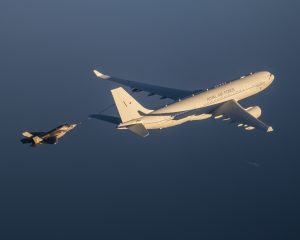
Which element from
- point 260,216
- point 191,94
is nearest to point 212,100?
point 191,94

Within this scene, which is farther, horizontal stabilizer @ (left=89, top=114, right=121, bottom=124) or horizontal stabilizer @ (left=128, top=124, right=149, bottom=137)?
horizontal stabilizer @ (left=89, top=114, right=121, bottom=124)

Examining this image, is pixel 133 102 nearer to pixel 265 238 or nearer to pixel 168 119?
pixel 168 119

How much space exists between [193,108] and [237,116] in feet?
29.4

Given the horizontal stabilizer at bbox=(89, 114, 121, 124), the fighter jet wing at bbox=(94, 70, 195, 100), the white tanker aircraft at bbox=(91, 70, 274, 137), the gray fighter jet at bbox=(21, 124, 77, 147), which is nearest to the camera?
the gray fighter jet at bbox=(21, 124, 77, 147)

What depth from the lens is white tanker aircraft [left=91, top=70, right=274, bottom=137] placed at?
82.4 metres

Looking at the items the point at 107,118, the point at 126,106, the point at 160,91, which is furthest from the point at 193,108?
the point at 107,118

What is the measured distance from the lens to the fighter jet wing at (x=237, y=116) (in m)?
81.8

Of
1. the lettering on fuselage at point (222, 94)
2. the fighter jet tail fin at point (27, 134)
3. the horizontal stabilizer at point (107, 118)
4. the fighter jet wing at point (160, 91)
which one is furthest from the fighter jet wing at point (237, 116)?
the fighter jet tail fin at point (27, 134)

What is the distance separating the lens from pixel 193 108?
89.9 metres

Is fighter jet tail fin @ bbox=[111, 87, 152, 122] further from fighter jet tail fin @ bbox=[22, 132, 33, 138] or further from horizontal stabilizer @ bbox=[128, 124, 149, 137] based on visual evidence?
fighter jet tail fin @ bbox=[22, 132, 33, 138]

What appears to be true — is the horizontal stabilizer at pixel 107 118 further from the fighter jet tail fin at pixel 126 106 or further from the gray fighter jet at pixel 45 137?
the gray fighter jet at pixel 45 137

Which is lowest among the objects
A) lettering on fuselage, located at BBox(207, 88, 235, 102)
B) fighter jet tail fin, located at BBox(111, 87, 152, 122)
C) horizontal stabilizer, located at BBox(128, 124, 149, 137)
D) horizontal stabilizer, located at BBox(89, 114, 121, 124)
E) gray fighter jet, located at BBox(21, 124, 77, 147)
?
gray fighter jet, located at BBox(21, 124, 77, 147)

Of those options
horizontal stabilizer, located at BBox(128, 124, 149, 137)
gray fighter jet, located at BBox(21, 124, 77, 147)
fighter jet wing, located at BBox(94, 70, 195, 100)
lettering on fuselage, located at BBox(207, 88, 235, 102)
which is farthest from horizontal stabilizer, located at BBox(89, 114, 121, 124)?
lettering on fuselage, located at BBox(207, 88, 235, 102)
